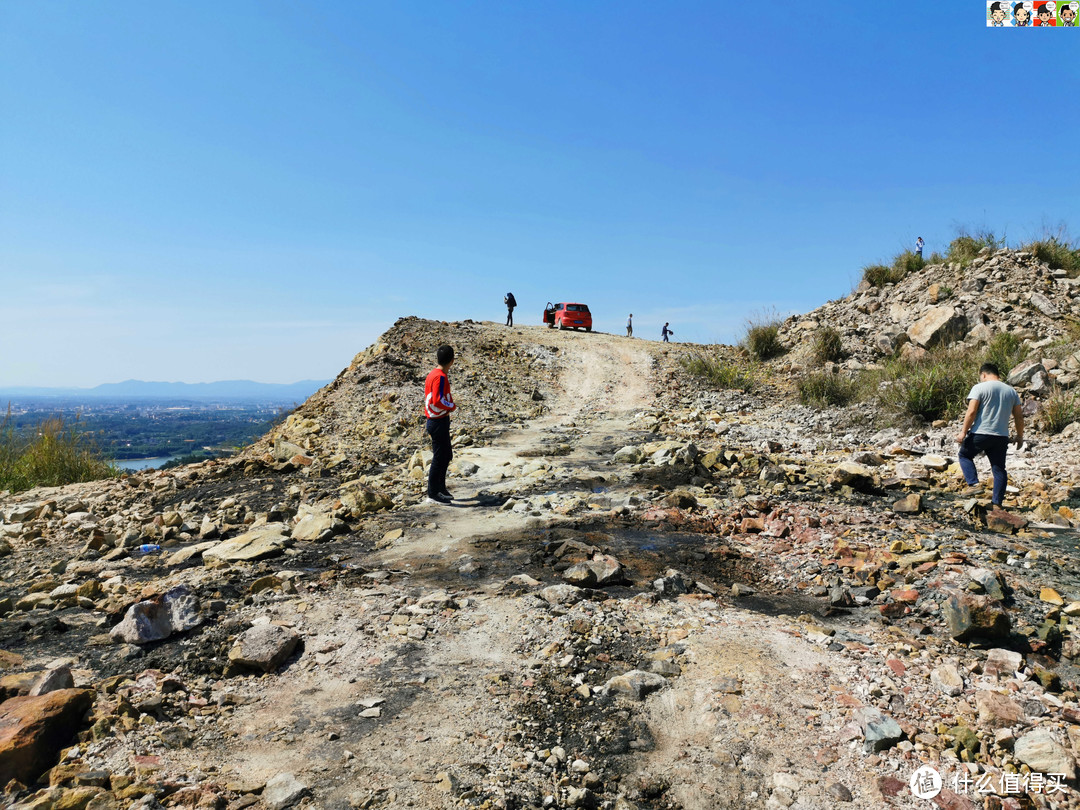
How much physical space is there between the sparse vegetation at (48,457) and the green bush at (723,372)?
1511 centimetres

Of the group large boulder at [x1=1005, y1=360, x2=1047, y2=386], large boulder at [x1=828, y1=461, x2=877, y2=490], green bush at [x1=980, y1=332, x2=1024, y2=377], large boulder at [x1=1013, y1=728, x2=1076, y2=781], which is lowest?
large boulder at [x1=1013, y1=728, x2=1076, y2=781]

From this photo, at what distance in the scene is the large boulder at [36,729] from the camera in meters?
2.69

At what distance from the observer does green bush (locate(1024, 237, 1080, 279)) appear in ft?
48.9

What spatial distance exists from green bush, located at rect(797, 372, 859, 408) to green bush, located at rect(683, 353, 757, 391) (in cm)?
219

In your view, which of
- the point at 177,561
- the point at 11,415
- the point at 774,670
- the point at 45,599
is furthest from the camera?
the point at 11,415

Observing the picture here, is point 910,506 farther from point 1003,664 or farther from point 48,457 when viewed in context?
point 48,457

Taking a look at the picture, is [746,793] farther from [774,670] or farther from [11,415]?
[11,415]

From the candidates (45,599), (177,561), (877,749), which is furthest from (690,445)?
(45,599)

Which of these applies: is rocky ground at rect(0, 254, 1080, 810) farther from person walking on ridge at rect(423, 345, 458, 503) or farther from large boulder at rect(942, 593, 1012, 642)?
person walking on ridge at rect(423, 345, 458, 503)

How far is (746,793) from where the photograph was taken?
2.73m

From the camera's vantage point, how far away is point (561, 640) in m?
3.99

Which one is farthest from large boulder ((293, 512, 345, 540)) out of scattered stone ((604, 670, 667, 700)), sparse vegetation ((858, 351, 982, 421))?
sparse vegetation ((858, 351, 982, 421))

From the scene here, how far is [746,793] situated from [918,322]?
1538 cm

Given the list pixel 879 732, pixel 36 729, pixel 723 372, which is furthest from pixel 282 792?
pixel 723 372
